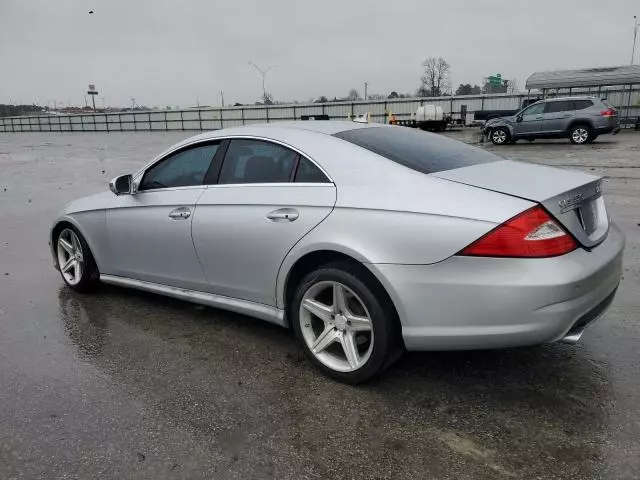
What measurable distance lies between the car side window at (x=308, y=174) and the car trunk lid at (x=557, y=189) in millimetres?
676

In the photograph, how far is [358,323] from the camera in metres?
3.13

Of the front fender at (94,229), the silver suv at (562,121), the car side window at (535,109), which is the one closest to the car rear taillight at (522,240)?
the front fender at (94,229)

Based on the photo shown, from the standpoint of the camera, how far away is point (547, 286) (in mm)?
2615

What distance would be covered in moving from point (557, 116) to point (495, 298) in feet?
64.6

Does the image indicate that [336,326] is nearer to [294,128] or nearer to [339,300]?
[339,300]

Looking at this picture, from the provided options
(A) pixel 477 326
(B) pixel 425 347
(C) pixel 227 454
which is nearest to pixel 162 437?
(C) pixel 227 454

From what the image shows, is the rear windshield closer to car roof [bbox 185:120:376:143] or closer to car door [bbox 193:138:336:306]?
car roof [bbox 185:120:376:143]

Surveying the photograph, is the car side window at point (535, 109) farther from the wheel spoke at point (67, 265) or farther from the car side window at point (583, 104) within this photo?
the wheel spoke at point (67, 265)

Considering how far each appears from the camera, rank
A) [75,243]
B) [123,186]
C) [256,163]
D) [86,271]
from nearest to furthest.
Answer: [256,163] < [123,186] < [86,271] < [75,243]

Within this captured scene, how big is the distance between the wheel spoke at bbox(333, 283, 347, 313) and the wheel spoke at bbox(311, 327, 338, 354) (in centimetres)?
14

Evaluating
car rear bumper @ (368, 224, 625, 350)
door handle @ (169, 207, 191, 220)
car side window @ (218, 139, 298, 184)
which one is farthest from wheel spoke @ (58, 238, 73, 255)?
car rear bumper @ (368, 224, 625, 350)

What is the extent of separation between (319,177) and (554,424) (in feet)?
5.99

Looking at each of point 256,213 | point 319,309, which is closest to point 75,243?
point 256,213

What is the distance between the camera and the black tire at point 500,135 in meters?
21.3
